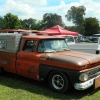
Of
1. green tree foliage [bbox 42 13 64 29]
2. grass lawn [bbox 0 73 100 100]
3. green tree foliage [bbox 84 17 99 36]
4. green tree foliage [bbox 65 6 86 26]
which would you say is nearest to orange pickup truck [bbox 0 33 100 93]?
grass lawn [bbox 0 73 100 100]

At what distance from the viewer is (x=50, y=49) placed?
6.54 m

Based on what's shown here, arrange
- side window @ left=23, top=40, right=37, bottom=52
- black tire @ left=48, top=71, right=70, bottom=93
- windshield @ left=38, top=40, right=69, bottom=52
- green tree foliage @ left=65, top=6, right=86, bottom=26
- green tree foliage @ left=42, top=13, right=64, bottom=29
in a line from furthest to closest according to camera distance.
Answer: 1. green tree foliage @ left=42, top=13, right=64, bottom=29
2. green tree foliage @ left=65, top=6, right=86, bottom=26
3. side window @ left=23, top=40, right=37, bottom=52
4. windshield @ left=38, top=40, right=69, bottom=52
5. black tire @ left=48, top=71, right=70, bottom=93

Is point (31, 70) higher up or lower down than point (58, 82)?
higher up

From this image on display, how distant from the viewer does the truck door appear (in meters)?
6.38

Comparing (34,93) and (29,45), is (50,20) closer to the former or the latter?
(29,45)

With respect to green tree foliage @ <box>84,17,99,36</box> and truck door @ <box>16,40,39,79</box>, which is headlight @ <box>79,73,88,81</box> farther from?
green tree foliage @ <box>84,17,99,36</box>

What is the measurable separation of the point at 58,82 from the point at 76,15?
73.7 metres

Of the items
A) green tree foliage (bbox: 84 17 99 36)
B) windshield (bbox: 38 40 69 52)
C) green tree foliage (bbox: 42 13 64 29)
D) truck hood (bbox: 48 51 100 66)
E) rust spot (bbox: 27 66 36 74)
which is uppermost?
green tree foliage (bbox: 42 13 64 29)

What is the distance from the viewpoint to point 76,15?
7738 centimetres

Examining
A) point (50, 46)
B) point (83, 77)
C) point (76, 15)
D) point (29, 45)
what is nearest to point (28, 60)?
point (29, 45)

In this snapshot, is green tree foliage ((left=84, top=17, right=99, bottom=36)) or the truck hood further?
green tree foliage ((left=84, top=17, right=99, bottom=36))

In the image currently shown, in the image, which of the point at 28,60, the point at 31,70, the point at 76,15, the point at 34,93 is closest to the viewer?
the point at 34,93

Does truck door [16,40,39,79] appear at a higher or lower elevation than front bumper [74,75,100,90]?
higher

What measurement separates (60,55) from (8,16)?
48.2 m
